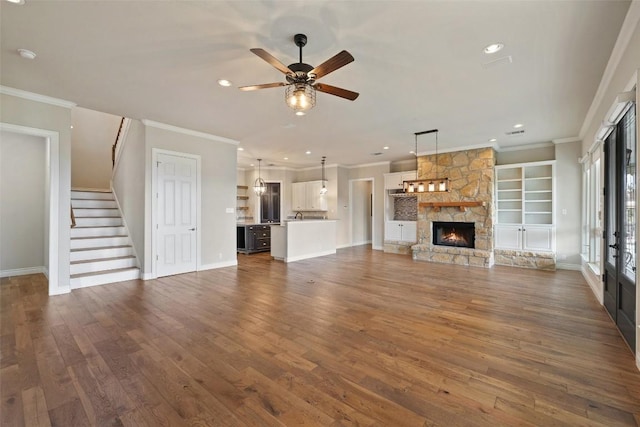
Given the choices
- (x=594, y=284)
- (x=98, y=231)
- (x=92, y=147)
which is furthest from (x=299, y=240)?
(x=92, y=147)

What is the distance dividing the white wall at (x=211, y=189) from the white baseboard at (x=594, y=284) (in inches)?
260

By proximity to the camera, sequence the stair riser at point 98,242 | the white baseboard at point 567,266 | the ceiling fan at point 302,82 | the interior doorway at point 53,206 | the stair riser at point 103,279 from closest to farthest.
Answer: the ceiling fan at point 302,82 < the interior doorway at point 53,206 < the stair riser at point 103,279 < the stair riser at point 98,242 < the white baseboard at point 567,266

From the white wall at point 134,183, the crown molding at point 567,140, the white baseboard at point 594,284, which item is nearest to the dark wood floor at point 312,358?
the white baseboard at point 594,284

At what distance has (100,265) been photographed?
17.1 feet

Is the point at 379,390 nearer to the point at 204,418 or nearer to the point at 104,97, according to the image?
the point at 204,418

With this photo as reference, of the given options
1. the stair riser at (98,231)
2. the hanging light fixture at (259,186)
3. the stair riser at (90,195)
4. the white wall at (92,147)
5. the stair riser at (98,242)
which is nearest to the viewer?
the stair riser at (98,242)

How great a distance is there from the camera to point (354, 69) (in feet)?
10.6

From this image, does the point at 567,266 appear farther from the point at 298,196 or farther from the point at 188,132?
the point at 188,132

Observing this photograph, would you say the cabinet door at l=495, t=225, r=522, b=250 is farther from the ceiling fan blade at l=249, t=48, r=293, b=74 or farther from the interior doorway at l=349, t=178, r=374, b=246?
the ceiling fan blade at l=249, t=48, r=293, b=74

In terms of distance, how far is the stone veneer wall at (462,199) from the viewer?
6738mm

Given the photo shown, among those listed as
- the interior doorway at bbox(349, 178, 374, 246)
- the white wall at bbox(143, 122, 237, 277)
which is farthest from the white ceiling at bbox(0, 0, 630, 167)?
the interior doorway at bbox(349, 178, 374, 246)

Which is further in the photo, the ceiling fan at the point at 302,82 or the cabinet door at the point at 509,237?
the cabinet door at the point at 509,237

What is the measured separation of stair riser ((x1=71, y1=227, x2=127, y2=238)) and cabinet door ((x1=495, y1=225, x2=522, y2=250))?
8.82 metres

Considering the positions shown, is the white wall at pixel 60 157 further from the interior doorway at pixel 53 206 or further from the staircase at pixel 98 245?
the staircase at pixel 98 245
